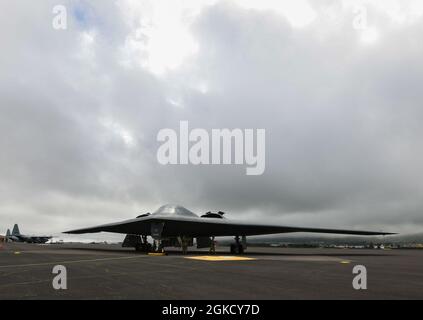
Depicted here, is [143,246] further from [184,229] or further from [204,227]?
[204,227]

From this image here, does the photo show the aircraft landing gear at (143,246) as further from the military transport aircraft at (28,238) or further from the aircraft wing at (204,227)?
the military transport aircraft at (28,238)

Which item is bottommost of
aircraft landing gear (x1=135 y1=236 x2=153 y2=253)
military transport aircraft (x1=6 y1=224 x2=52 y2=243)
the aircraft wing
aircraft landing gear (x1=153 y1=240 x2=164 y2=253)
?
military transport aircraft (x1=6 y1=224 x2=52 y2=243)

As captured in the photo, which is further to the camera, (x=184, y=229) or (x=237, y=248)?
(x=237, y=248)

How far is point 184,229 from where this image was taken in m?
36.5

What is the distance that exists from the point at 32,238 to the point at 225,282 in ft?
389

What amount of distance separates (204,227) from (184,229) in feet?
7.14

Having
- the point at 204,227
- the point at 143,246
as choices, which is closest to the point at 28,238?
the point at 143,246

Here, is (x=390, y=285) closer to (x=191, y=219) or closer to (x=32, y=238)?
(x=191, y=219)

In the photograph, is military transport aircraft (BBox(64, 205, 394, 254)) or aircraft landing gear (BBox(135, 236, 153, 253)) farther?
aircraft landing gear (BBox(135, 236, 153, 253))

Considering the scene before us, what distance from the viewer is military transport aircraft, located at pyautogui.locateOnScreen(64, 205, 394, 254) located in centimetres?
3391

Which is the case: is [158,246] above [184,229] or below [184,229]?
below

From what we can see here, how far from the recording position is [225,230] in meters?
35.9

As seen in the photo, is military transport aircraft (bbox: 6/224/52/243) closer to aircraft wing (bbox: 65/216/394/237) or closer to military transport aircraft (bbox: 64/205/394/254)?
military transport aircraft (bbox: 64/205/394/254)

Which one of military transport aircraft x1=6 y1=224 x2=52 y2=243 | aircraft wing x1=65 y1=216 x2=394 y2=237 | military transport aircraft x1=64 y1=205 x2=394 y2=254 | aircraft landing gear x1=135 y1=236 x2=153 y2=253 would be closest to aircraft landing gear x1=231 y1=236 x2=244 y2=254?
military transport aircraft x1=64 y1=205 x2=394 y2=254
